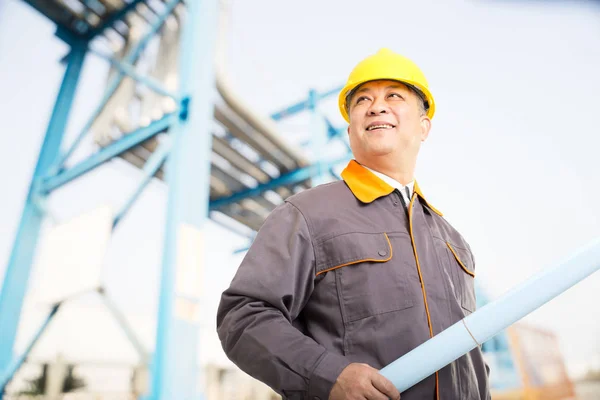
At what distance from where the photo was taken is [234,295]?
931 mm

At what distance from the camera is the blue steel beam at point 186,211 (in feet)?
7.60

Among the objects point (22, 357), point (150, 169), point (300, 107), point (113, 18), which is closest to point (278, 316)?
point (150, 169)

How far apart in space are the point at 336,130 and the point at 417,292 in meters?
5.41

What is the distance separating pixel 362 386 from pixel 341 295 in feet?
0.78

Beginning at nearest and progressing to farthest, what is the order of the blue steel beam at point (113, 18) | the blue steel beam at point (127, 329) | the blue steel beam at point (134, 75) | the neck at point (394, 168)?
the neck at point (394, 168) < the blue steel beam at point (127, 329) < the blue steel beam at point (134, 75) < the blue steel beam at point (113, 18)

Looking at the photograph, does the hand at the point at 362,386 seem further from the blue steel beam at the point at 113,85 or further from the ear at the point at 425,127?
the blue steel beam at the point at 113,85

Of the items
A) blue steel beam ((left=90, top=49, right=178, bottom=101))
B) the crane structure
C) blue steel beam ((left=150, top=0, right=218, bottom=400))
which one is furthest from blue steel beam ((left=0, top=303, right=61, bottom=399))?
blue steel beam ((left=90, top=49, right=178, bottom=101))

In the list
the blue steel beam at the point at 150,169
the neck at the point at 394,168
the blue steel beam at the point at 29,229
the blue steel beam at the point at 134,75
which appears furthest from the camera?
the blue steel beam at the point at 29,229

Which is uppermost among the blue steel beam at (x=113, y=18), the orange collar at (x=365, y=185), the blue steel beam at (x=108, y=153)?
the blue steel beam at (x=113, y=18)

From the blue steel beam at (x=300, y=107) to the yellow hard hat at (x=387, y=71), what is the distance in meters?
4.61

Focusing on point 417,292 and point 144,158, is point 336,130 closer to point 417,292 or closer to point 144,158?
point 144,158

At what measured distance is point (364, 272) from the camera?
994 mm

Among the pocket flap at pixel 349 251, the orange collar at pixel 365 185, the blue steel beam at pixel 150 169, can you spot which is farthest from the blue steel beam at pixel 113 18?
the pocket flap at pixel 349 251

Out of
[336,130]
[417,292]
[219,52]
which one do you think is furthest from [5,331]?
[336,130]
